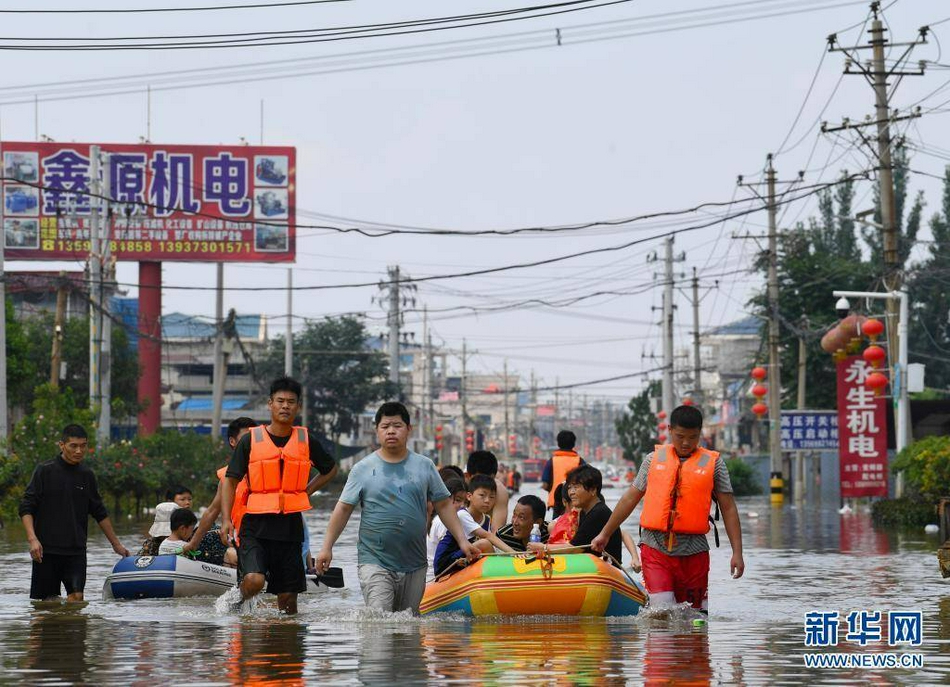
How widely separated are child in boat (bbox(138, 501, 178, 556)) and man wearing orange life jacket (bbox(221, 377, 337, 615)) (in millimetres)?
5373

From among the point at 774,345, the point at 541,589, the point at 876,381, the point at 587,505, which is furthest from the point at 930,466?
the point at 774,345

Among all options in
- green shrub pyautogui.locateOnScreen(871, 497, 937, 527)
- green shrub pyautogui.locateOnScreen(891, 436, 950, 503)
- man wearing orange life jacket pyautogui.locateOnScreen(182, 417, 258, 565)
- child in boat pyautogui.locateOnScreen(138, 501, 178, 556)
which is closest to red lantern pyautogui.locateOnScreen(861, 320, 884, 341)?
green shrub pyautogui.locateOnScreen(871, 497, 937, 527)

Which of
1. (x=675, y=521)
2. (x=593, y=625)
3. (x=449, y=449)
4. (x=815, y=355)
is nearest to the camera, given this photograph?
(x=675, y=521)

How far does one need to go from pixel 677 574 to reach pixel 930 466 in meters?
19.3

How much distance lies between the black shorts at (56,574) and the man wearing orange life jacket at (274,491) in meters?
2.46

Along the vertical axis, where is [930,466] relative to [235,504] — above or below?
above

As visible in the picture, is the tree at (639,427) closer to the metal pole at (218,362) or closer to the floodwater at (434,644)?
the metal pole at (218,362)

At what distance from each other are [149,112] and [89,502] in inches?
2166

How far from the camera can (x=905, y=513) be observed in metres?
34.1

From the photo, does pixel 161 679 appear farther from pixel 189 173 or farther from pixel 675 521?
pixel 189 173

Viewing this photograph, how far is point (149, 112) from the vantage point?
67812mm

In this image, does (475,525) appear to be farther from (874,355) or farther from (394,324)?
(394,324)

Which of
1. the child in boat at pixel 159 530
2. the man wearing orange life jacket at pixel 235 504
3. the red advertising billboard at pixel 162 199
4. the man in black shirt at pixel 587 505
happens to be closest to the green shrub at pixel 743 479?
the red advertising billboard at pixel 162 199

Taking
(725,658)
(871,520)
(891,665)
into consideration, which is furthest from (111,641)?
(871,520)
